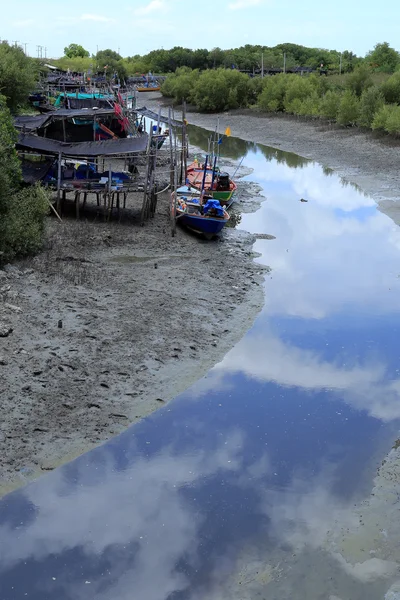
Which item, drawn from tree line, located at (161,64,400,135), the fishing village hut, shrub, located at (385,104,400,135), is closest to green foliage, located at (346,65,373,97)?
tree line, located at (161,64,400,135)

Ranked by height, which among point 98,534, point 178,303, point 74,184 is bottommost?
point 98,534

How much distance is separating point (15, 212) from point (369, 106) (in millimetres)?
40822

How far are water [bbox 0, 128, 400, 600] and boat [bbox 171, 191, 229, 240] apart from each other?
6461mm

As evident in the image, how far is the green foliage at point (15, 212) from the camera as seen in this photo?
62.4 feet

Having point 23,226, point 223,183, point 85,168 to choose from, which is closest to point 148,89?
point 223,183

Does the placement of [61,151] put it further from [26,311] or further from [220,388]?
[220,388]

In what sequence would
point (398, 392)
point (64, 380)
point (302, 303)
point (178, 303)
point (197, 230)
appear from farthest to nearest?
point (197, 230) → point (302, 303) → point (178, 303) → point (398, 392) → point (64, 380)

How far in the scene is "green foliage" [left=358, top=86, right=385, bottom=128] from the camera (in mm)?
53678

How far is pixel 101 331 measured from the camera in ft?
52.1

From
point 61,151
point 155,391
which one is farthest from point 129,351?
point 61,151

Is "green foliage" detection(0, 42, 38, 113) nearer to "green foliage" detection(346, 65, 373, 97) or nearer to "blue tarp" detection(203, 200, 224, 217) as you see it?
"blue tarp" detection(203, 200, 224, 217)

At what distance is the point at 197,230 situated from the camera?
2531 cm

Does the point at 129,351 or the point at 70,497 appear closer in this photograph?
the point at 70,497

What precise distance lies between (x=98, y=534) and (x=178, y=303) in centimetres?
877
